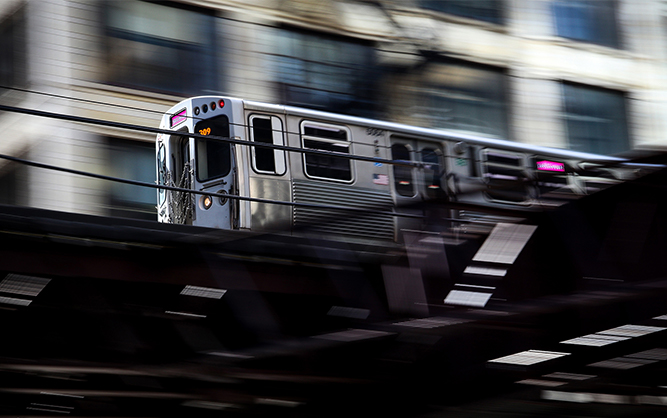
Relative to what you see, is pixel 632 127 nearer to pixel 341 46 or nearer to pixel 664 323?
pixel 341 46

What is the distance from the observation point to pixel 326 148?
1037 centimetres

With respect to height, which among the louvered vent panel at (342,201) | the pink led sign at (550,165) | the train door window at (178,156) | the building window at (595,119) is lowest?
the louvered vent panel at (342,201)

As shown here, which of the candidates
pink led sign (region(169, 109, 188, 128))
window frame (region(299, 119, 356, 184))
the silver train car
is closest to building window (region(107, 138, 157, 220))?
the silver train car

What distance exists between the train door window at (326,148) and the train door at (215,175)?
0.95 meters

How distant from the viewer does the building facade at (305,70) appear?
38.0 feet

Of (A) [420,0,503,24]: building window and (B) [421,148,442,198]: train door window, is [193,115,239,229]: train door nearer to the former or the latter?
(B) [421,148,442,198]: train door window

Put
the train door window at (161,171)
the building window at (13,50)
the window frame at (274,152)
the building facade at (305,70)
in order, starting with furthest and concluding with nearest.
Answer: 1. the building window at (13,50)
2. the building facade at (305,70)
3. the train door window at (161,171)
4. the window frame at (274,152)

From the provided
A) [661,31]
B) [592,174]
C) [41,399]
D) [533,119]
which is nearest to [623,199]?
[592,174]

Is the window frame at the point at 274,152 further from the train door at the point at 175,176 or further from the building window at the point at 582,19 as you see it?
the building window at the point at 582,19

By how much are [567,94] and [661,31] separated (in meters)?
2.96

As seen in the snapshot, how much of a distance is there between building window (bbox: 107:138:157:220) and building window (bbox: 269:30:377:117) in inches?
93.0

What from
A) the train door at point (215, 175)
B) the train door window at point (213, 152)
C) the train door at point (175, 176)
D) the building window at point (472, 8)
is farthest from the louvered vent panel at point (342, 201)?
the building window at point (472, 8)

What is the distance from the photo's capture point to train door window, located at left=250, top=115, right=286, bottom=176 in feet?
32.1

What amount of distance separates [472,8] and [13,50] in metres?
8.34
